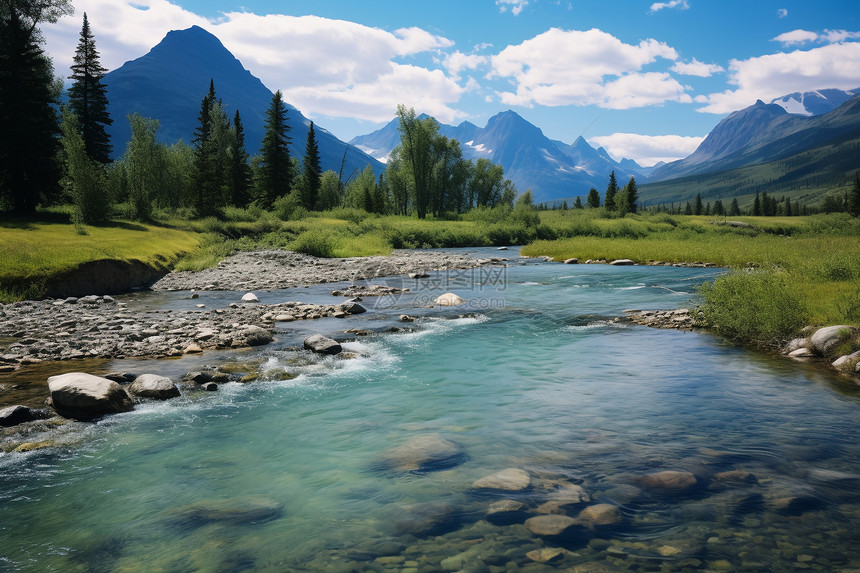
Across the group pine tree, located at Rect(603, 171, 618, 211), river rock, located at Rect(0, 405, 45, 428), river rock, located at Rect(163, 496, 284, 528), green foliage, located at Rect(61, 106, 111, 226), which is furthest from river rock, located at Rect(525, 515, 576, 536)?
pine tree, located at Rect(603, 171, 618, 211)

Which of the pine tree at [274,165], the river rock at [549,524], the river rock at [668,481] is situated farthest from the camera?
the pine tree at [274,165]

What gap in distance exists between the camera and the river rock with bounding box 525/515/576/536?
489 centimetres

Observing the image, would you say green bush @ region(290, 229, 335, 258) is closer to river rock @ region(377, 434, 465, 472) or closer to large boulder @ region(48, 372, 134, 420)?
large boulder @ region(48, 372, 134, 420)

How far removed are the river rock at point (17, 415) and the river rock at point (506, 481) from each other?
7.20m

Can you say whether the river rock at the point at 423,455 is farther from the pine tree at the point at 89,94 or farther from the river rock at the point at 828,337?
the pine tree at the point at 89,94

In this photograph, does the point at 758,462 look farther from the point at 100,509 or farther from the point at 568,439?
the point at 100,509

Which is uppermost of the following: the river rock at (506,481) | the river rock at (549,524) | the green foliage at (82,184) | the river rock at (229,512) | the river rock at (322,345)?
the green foliage at (82,184)

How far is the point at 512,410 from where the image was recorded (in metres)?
8.64

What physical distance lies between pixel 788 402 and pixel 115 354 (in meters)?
14.3

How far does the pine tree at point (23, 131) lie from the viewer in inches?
1167

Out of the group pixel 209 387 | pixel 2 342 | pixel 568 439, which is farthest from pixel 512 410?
pixel 2 342

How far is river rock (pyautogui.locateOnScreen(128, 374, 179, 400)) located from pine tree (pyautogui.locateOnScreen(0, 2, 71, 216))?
93.1 ft

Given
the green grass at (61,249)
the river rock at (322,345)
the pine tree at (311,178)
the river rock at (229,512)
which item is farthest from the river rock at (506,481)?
the pine tree at (311,178)

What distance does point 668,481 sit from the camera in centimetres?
589
